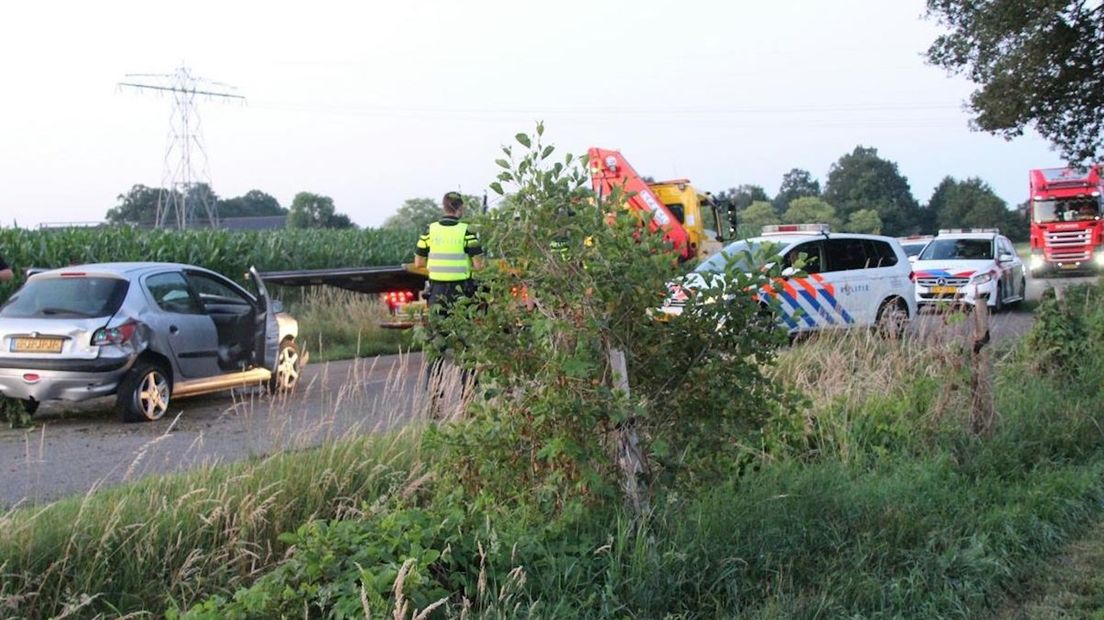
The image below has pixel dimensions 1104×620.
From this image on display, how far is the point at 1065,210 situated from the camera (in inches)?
1367

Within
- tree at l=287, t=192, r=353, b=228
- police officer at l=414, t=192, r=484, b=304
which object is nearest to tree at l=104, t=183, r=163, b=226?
tree at l=287, t=192, r=353, b=228

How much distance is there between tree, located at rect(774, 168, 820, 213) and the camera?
74.7 metres

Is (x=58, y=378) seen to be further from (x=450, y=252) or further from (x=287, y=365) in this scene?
(x=450, y=252)

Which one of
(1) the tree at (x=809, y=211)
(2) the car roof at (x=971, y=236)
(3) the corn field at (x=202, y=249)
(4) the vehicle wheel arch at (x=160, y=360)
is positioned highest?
(1) the tree at (x=809, y=211)

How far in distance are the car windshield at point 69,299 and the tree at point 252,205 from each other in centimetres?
8037

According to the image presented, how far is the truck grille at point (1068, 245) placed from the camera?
112 ft

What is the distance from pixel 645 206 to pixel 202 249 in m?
13.5

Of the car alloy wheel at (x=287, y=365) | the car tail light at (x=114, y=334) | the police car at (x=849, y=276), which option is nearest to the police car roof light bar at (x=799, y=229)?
the police car at (x=849, y=276)

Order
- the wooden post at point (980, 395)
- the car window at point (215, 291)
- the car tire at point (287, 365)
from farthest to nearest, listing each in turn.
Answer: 1. the car tire at point (287, 365)
2. the car window at point (215, 291)
3. the wooden post at point (980, 395)

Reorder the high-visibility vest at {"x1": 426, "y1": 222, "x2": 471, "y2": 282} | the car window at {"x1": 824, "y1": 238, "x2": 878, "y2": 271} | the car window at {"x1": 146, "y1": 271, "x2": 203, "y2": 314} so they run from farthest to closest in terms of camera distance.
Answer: the car window at {"x1": 824, "y1": 238, "x2": 878, "y2": 271}, the car window at {"x1": 146, "y1": 271, "x2": 203, "y2": 314}, the high-visibility vest at {"x1": 426, "y1": 222, "x2": 471, "y2": 282}

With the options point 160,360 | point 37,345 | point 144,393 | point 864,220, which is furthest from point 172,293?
point 864,220

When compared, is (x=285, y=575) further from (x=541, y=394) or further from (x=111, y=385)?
(x=111, y=385)

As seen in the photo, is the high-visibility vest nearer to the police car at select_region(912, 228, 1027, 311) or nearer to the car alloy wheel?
the car alloy wheel

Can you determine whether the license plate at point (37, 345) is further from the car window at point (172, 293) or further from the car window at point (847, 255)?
the car window at point (847, 255)
